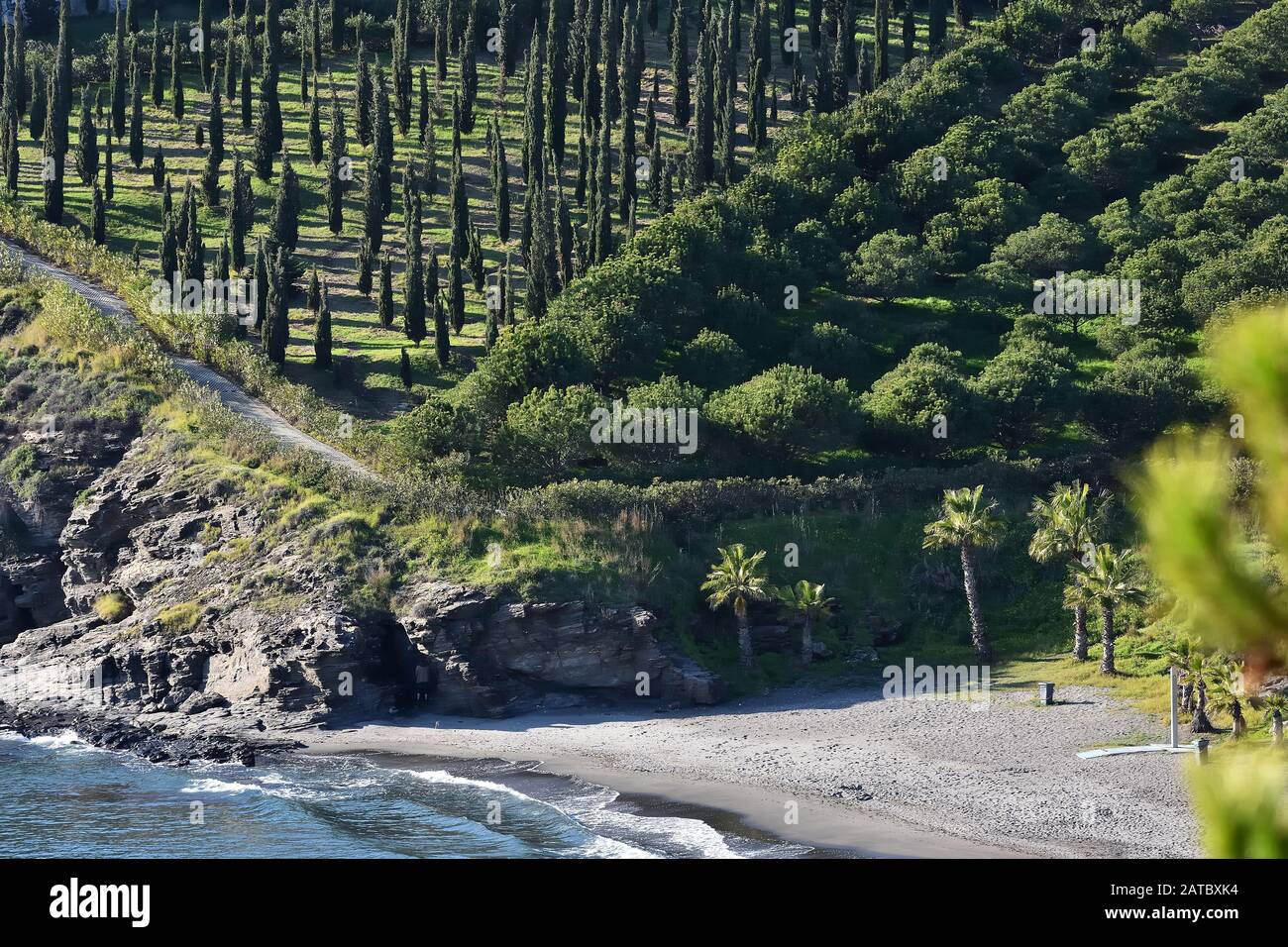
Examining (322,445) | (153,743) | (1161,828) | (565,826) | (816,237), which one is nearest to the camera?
(1161,828)

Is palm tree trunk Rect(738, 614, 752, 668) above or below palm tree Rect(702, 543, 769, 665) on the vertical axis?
below

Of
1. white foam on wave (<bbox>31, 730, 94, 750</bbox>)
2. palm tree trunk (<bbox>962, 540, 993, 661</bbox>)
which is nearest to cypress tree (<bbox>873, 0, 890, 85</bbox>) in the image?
palm tree trunk (<bbox>962, 540, 993, 661</bbox>)

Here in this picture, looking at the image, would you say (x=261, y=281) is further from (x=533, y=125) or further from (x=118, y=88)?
(x=118, y=88)

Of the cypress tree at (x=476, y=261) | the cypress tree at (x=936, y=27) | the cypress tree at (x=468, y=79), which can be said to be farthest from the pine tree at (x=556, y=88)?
the cypress tree at (x=936, y=27)

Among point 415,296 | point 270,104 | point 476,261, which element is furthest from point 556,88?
point 415,296

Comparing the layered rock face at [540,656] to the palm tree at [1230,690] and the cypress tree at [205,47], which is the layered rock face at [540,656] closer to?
the palm tree at [1230,690]

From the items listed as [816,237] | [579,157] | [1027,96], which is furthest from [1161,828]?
[1027,96]

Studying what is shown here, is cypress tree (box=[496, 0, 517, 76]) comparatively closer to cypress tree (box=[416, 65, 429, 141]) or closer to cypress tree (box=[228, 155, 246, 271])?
cypress tree (box=[416, 65, 429, 141])
